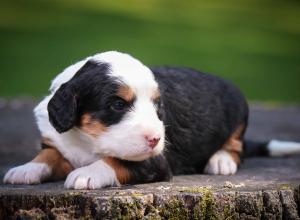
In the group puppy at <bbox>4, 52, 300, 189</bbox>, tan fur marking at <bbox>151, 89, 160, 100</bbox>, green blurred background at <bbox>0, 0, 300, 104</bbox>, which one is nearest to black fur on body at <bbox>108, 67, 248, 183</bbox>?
puppy at <bbox>4, 52, 300, 189</bbox>

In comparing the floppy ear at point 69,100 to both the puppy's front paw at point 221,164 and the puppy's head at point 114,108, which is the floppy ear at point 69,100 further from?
the puppy's front paw at point 221,164

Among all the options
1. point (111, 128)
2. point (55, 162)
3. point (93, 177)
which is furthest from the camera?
point (55, 162)

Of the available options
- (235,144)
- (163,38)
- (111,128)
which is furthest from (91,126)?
(163,38)

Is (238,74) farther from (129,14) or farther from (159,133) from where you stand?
(159,133)

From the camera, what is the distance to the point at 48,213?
518 centimetres

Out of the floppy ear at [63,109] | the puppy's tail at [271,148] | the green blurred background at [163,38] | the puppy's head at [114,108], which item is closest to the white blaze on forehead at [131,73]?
the puppy's head at [114,108]

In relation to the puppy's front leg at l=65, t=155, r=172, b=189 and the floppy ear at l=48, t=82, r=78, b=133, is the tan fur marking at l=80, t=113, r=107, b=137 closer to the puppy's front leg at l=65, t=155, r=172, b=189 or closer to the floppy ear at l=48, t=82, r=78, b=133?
the floppy ear at l=48, t=82, r=78, b=133

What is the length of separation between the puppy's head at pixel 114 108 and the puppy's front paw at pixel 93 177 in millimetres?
126

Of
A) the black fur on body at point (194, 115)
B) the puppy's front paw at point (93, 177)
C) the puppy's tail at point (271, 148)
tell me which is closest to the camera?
the puppy's front paw at point (93, 177)

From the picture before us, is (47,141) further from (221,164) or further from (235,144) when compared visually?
(235,144)

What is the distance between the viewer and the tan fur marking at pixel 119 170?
19.0 feet

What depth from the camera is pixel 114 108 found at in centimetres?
571

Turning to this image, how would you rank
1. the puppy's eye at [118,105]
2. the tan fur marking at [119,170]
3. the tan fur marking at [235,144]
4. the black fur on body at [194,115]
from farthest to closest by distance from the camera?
the tan fur marking at [235,144]
the black fur on body at [194,115]
the tan fur marking at [119,170]
the puppy's eye at [118,105]

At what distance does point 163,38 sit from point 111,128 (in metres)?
20.9
